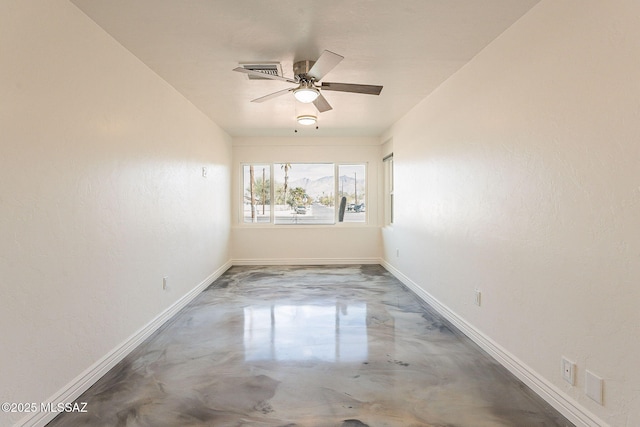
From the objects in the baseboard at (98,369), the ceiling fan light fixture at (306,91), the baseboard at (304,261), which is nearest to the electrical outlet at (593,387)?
the ceiling fan light fixture at (306,91)

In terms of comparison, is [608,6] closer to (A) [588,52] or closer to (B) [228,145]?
(A) [588,52]

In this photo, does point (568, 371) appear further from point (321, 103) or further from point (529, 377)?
point (321, 103)

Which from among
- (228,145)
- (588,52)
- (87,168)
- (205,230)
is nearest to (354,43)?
(588,52)

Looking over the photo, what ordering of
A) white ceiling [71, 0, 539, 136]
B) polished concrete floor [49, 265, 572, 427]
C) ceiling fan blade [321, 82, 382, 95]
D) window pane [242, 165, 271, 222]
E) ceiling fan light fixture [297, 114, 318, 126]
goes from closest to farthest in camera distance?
polished concrete floor [49, 265, 572, 427]
white ceiling [71, 0, 539, 136]
ceiling fan blade [321, 82, 382, 95]
ceiling fan light fixture [297, 114, 318, 126]
window pane [242, 165, 271, 222]

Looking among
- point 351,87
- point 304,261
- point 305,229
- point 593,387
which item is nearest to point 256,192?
point 305,229

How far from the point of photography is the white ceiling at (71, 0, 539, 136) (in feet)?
6.77

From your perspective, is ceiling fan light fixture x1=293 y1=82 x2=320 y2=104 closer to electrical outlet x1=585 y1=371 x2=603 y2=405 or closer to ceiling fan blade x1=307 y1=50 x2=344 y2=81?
ceiling fan blade x1=307 y1=50 x2=344 y2=81

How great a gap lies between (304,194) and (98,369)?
4.58m

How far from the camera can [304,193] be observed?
6.39 metres

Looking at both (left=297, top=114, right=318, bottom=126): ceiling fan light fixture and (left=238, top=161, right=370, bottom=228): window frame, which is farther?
(left=238, top=161, right=370, bottom=228): window frame

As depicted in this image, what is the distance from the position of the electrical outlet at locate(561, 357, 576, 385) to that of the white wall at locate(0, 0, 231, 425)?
2.81 meters

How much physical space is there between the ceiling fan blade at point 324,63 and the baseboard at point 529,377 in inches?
94.0

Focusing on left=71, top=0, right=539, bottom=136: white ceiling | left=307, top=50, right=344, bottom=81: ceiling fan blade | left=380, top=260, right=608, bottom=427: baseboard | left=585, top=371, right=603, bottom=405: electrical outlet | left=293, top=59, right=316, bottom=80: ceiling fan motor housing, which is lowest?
left=380, top=260, right=608, bottom=427: baseboard

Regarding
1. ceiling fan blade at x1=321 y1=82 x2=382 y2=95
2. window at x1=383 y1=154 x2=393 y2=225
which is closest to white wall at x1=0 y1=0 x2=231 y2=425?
ceiling fan blade at x1=321 y1=82 x2=382 y2=95
